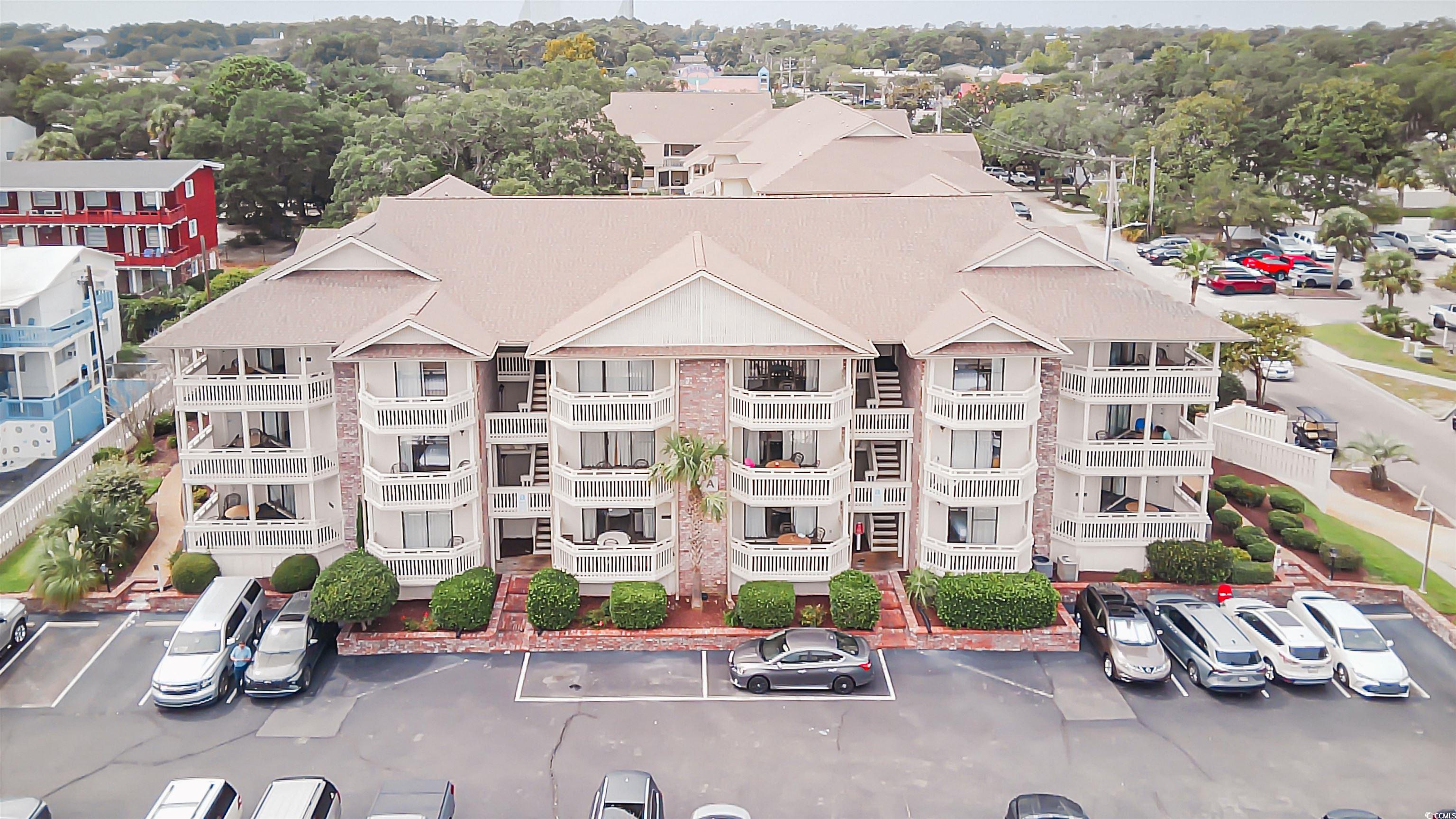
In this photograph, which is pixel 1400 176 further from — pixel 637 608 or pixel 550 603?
pixel 550 603

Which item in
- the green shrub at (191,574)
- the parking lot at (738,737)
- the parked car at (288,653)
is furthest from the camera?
the green shrub at (191,574)

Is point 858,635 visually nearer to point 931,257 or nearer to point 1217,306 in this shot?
point 931,257

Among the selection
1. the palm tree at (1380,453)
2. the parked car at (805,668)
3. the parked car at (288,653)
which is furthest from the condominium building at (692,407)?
the palm tree at (1380,453)

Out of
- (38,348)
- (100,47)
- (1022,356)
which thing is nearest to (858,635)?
(1022,356)

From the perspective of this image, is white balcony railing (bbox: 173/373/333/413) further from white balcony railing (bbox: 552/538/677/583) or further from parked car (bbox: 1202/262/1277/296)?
parked car (bbox: 1202/262/1277/296)

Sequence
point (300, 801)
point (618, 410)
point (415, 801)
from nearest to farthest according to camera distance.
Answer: point (300, 801)
point (415, 801)
point (618, 410)

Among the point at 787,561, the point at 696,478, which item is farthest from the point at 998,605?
the point at 696,478

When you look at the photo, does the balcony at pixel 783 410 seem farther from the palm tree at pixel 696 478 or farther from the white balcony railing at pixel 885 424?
the white balcony railing at pixel 885 424
